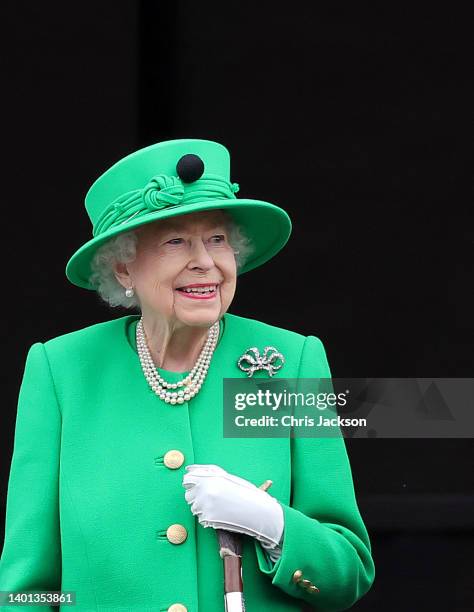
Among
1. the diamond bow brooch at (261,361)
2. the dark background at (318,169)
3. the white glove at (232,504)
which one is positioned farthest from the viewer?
the dark background at (318,169)

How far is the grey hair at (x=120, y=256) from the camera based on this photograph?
149 inches

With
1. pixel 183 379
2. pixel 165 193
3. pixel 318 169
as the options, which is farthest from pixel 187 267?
pixel 318 169

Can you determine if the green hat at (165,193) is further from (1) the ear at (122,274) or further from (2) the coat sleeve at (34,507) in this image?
(2) the coat sleeve at (34,507)

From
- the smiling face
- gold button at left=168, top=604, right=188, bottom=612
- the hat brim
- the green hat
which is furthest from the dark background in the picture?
gold button at left=168, top=604, right=188, bottom=612

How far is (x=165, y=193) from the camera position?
144 inches

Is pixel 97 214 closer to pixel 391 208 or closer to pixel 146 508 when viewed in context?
pixel 146 508

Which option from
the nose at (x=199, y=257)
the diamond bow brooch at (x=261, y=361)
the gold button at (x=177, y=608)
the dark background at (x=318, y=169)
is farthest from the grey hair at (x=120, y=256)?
the dark background at (x=318, y=169)

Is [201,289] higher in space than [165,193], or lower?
lower

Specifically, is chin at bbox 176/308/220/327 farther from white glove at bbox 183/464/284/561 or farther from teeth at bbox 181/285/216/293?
white glove at bbox 183/464/284/561

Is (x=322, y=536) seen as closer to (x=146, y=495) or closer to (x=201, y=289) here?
(x=146, y=495)

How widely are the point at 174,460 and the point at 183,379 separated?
0.23m

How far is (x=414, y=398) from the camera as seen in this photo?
611 cm

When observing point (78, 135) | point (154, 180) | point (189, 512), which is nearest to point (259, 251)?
point (154, 180)

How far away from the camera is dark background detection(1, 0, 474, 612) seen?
602 cm
